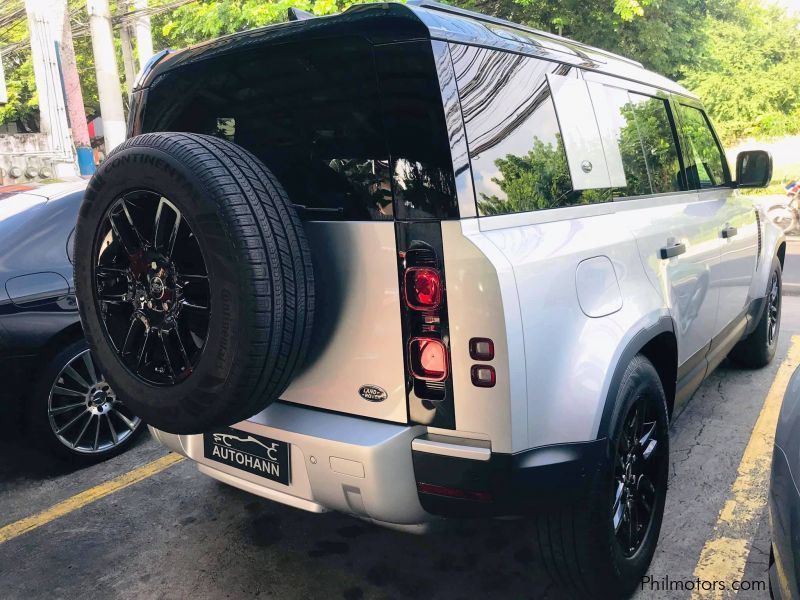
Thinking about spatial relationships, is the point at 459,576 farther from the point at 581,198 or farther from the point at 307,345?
the point at 581,198

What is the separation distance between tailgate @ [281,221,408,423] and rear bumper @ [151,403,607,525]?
79mm

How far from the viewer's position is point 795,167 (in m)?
19.8

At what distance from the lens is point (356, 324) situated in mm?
2068

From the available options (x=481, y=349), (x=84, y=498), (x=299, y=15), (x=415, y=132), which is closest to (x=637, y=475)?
(x=481, y=349)

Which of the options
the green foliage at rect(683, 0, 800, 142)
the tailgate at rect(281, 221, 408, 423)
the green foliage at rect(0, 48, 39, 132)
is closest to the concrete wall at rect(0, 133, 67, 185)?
the green foliage at rect(0, 48, 39, 132)

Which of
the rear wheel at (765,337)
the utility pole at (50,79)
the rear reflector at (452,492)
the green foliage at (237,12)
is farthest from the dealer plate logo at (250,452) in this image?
the utility pole at (50,79)

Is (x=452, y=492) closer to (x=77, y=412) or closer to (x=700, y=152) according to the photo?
(x=77, y=412)

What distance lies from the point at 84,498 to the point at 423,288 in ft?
7.86

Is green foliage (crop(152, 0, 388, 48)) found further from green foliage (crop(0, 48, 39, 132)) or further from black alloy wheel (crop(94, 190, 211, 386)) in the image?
green foliage (crop(0, 48, 39, 132))

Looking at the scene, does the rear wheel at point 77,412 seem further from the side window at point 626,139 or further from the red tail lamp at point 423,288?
the side window at point 626,139

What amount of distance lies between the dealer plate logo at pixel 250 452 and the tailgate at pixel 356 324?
0.20 meters

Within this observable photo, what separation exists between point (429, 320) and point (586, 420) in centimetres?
59

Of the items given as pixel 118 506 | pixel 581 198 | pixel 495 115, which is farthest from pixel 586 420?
pixel 118 506

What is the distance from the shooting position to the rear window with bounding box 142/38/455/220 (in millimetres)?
1923
